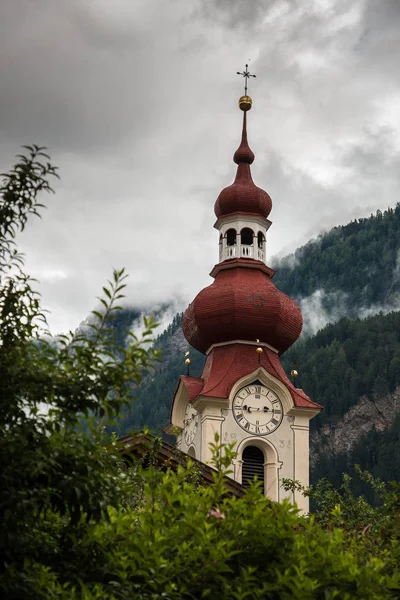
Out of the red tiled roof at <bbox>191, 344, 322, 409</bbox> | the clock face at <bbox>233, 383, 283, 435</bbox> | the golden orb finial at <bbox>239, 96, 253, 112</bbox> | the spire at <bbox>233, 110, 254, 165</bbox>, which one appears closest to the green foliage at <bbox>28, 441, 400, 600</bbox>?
the clock face at <bbox>233, 383, 283, 435</bbox>

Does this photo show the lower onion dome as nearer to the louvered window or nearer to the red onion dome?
the red onion dome

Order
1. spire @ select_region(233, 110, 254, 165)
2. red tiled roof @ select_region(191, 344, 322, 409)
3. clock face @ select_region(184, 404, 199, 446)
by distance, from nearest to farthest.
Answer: red tiled roof @ select_region(191, 344, 322, 409) → clock face @ select_region(184, 404, 199, 446) → spire @ select_region(233, 110, 254, 165)

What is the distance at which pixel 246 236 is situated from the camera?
54.8 metres

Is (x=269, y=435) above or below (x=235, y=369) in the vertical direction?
below

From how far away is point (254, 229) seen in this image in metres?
54.8

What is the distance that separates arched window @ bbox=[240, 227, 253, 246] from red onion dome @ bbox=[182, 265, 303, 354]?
7.48 ft

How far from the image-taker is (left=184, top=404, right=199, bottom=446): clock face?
49906mm

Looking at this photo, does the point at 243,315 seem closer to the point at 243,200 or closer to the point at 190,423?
the point at 190,423

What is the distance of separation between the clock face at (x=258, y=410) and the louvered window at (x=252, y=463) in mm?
A: 768

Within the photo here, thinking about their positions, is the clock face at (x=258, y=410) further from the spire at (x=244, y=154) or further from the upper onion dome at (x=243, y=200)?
the spire at (x=244, y=154)

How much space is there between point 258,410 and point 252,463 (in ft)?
6.20

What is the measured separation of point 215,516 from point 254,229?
39.9 m

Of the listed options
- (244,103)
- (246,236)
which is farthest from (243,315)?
(244,103)

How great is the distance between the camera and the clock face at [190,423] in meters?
49.9
